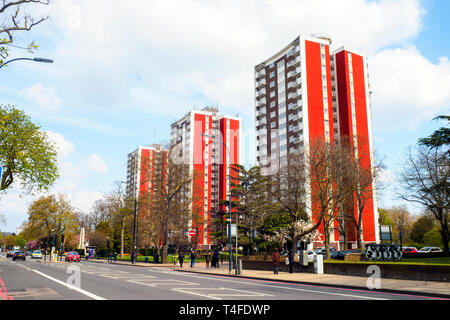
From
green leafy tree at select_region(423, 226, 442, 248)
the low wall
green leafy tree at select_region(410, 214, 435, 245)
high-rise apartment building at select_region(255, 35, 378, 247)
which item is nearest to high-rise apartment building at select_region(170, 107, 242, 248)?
high-rise apartment building at select_region(255, 35, 378, 247)

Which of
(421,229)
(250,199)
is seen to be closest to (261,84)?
(421,229)

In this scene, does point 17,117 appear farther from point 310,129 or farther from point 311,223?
point 310,129

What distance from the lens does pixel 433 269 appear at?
1641 centimetres

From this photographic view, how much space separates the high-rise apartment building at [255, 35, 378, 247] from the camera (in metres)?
75.0

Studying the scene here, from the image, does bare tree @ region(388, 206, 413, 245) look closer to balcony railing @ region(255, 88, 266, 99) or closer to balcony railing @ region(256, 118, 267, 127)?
balcony railing @ region(256, 118, 267, 127)

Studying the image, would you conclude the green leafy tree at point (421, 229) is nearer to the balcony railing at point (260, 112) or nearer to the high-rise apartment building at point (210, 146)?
the balcony railing at point (260, 112)

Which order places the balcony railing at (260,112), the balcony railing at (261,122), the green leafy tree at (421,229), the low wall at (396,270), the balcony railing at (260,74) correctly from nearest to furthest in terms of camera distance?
1. the low wall at (396,270)
2. the green leafy tree at (421,229)
3. the balcony railing at (261,122)
4. the balcony railing at (260,112)
5. the balcony railing at (260,74)

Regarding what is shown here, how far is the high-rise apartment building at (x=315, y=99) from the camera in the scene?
7500 cm

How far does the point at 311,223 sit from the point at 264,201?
7566mm

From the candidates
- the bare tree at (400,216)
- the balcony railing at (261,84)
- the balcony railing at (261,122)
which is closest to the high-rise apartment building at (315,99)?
the balcony railing at (261,122)

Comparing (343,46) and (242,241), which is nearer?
(242,241)

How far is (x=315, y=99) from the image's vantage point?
3000 inches

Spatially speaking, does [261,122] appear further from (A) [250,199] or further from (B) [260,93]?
(A) [250,199]
